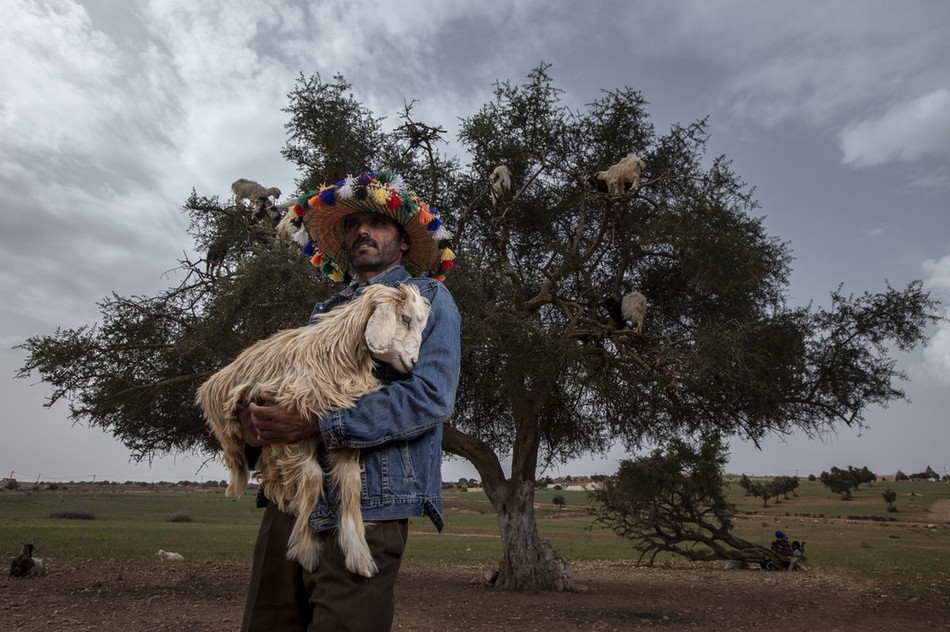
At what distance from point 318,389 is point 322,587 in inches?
26.6

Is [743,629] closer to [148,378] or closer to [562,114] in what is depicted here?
[562,114]

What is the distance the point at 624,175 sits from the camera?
1032 cm

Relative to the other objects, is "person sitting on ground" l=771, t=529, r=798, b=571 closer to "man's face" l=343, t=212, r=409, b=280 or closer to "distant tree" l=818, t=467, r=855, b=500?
"man's face" l=343, t=212, r=409, b=280

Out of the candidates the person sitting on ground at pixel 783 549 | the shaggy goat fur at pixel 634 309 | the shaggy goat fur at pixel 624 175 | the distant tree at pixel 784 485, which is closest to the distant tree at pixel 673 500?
the person sitting on ground at pixel 783 549

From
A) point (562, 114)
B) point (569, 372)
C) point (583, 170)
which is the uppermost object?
point (562, 114)

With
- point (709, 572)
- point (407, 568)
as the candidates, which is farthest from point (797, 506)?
point (407, 568)

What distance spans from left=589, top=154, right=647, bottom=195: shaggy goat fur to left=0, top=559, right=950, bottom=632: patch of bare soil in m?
6.09

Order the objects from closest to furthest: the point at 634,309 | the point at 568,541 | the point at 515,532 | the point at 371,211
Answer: the point at 371,211 → the point at 634,309 → the point at 515,532 → the point at 568,541

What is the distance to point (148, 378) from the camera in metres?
11.8

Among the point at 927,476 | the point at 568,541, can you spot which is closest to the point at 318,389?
the point at 568,541

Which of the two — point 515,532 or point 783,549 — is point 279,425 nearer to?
point 515,532

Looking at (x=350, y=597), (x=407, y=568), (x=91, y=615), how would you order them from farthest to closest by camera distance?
(x=407, y=568)
(x=91, y=615)
(x=350, y=597)

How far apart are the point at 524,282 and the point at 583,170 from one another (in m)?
2.16

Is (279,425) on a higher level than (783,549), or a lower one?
higher
